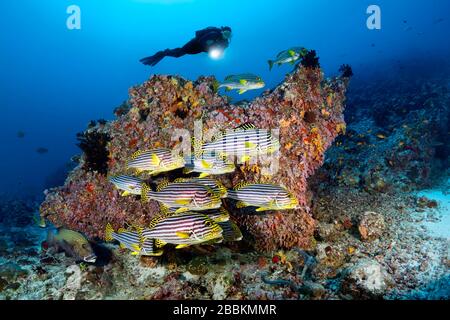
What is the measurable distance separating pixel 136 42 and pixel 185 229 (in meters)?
159

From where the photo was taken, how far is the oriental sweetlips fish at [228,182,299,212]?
4172 millimetres

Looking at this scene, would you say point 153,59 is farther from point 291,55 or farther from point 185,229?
point 185,229

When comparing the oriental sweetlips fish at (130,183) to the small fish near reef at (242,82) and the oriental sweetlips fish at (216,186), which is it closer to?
the oriental sweetlips fish at (216,186)

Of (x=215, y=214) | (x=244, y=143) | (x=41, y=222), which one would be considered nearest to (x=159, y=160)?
(x=215, y=214)

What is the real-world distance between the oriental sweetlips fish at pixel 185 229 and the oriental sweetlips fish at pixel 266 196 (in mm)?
852

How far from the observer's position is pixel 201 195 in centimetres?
376

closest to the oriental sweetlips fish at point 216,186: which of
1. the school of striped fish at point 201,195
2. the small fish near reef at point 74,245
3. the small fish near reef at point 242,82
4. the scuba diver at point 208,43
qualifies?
the school of striped fish at point 201,195

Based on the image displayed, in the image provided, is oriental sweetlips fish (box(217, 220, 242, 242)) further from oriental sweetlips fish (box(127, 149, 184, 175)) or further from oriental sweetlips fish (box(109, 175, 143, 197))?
oriental sweetlips fish (box(109, 175, 143, 197))

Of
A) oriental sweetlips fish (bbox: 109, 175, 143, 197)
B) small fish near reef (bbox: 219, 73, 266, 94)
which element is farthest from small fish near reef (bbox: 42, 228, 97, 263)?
small fish near reef (bbox: 219, 73, 266, 94)

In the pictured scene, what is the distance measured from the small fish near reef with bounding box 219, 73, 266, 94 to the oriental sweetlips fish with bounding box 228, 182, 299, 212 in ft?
9.20

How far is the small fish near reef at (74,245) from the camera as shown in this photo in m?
5.28

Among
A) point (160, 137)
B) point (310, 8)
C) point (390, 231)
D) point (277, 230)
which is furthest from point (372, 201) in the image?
point (310, 8)

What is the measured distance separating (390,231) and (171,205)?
4.82 meters

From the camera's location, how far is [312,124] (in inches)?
242
